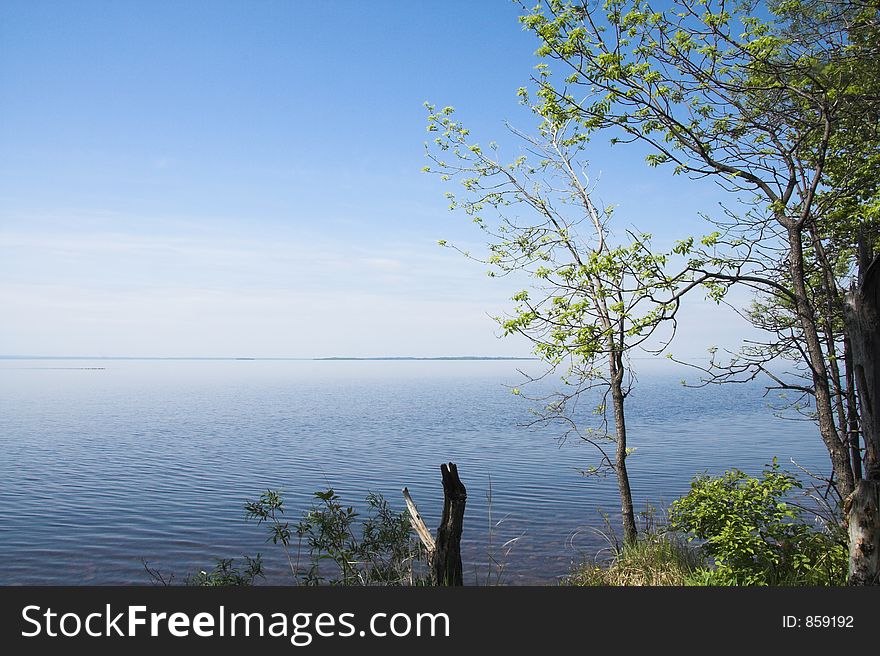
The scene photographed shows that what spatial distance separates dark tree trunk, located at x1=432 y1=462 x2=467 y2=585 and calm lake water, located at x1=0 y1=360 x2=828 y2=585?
17.5 feet

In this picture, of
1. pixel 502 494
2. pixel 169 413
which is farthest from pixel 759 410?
pixel 169 413

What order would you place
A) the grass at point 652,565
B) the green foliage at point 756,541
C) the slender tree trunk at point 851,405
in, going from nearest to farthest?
1. the green foliage at point 756,541
2. the grass at point 652,565
3. the slender tree trunk at point 851,405

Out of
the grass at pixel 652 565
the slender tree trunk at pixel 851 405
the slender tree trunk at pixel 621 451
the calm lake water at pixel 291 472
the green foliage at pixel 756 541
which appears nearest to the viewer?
the green foliage at pixel 756 541

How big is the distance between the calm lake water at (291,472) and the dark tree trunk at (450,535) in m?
5.34

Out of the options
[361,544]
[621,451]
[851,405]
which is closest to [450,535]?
[361,544]

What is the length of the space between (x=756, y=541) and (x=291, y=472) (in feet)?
57.3

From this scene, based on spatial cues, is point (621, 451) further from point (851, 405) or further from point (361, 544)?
point (361, 544)

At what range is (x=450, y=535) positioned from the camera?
656cm

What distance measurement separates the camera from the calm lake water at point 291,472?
14.2 m

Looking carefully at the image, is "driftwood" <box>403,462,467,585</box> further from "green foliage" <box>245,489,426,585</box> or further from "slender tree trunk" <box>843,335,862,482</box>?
"slender tree trunk" <box>843,335,862,482</box>

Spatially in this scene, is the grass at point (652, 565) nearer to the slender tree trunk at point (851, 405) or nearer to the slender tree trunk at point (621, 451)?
the slender tree trunk at point (621, 451)

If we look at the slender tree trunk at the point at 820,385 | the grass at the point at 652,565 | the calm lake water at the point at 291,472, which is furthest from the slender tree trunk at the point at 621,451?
the slender tree trunk at the point at 820,385

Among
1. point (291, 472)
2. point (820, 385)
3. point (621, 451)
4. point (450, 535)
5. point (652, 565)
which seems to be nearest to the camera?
point (450, 535)

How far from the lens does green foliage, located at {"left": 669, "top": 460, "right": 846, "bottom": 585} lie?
286 inches
